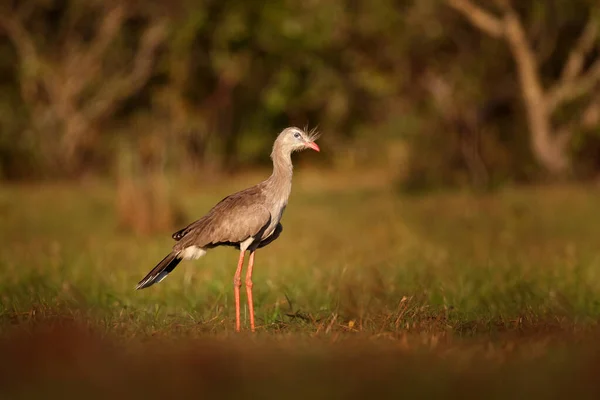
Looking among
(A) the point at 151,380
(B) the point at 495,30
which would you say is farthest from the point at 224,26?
(A) the point at 151,380

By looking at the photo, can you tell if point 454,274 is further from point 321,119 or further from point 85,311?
point 321,119

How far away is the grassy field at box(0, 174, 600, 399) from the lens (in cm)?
469

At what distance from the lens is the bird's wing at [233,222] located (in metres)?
6.50

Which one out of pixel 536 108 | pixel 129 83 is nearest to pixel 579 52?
pixel 536 108

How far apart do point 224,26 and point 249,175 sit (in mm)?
4819

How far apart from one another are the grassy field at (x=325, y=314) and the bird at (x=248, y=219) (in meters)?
0.43

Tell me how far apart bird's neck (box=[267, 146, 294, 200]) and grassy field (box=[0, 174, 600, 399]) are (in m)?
0.79

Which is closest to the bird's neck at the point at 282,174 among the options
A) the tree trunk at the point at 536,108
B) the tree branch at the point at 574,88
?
the tree trunk at the point at 536,108

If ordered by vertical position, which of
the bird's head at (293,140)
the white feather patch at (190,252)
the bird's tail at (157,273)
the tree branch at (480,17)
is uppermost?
the tree branch at (480,17)

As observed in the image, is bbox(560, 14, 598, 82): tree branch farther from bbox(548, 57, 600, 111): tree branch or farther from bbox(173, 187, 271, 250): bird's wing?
bbox(173, 187, 271, 250): bird's wing

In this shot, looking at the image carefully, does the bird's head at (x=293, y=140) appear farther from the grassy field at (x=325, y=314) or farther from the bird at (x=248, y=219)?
the grassy field at (x=325, y=314)

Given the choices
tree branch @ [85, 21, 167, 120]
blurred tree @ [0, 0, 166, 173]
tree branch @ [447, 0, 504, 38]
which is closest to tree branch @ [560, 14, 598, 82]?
tree branch @ [447, 0, 504, 38]

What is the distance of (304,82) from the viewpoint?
86.2 feet

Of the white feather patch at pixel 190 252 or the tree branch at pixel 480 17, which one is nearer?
the white feather patch at pixel 190 252
